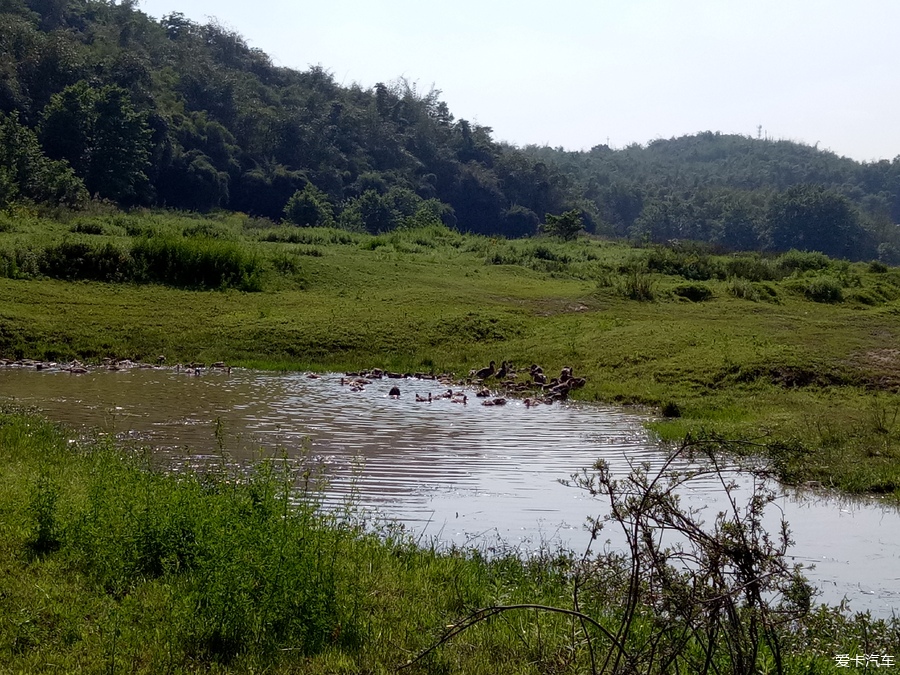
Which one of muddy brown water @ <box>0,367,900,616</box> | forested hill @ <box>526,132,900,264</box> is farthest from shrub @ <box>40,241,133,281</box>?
forested hill @ <box>526,132,900,264</box>

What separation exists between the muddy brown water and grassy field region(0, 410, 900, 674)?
5.12 ft

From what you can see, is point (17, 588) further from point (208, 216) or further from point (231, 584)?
point (208, 216)

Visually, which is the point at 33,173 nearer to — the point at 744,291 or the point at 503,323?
the point at 503,323

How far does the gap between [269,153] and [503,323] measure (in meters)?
67.7

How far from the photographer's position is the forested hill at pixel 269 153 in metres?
61.4

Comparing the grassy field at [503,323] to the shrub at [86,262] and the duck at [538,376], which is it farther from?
the duck at [538,376]

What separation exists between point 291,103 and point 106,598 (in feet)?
321

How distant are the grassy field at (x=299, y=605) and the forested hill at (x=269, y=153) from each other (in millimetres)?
38357

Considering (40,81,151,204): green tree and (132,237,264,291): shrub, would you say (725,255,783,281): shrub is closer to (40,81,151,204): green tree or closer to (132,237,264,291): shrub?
(132,237,264,291): shrub

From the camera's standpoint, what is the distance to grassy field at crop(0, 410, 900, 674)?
15.5ft

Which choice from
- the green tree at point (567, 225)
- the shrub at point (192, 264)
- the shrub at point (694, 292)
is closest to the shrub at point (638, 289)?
the shrub at point (694, 292)

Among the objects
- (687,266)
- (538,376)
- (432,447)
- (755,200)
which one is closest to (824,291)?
(687,266)

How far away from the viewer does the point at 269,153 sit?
86.7 meters

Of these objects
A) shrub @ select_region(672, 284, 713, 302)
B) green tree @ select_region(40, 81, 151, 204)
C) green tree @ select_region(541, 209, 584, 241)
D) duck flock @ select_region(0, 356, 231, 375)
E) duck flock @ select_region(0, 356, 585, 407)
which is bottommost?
duck flock @ select_region(0, 356, 231, 375)
